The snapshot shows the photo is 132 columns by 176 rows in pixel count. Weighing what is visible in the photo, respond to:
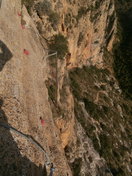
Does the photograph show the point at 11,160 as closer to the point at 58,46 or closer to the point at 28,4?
the point at 28,4

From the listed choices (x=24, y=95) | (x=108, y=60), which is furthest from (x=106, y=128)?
(x=24, y=95)

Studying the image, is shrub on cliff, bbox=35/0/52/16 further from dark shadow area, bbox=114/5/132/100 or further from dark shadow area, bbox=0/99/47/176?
dark shadow area, bbox=114/5/132/100

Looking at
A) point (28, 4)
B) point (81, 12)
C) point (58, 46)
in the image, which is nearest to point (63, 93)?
point (58, 46)

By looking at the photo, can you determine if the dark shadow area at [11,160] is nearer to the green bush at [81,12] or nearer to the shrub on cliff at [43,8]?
the shrub on cliff at [43,8]

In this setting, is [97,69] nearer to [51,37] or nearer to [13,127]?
[51,37]

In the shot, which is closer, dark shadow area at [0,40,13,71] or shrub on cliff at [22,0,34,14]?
dark shadow area at [0,40,13,71]

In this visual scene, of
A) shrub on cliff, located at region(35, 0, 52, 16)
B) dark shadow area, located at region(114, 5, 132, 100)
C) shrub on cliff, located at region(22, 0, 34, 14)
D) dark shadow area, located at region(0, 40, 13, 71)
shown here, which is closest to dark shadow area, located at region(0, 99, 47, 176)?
dark shadow area, located at region(0, 40, 13, 71)

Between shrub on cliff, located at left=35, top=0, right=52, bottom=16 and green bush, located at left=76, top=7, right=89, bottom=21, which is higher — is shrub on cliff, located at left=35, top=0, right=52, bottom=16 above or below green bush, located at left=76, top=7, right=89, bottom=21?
below
